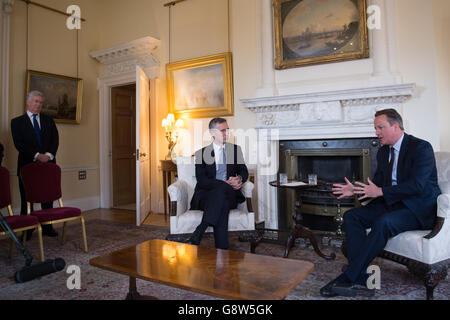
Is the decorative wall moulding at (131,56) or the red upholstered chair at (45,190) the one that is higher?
the decorative wall moulding at (131,56)

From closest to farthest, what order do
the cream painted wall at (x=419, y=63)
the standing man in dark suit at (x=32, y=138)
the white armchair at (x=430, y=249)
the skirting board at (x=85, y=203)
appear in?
the white armchair at (x=430, y=249)
the cream painted wall at (x=419, y=63)
the standing man in dark suit at (x=32, y=138)
the skirting board at (x=85, y=203)

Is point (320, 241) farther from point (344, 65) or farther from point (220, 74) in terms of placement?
point (220, 74)

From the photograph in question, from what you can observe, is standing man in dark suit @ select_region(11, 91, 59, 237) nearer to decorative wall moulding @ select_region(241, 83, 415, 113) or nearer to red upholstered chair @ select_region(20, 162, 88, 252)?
red upholstered chair @ select_region(20, 162, 88, 252)

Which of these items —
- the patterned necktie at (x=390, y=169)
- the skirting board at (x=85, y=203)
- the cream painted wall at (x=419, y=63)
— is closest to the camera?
the patterned necktie at (x=390, y=169)

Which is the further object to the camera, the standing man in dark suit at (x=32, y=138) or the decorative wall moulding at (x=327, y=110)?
the standing man in dark suit at (x=32, y=138)

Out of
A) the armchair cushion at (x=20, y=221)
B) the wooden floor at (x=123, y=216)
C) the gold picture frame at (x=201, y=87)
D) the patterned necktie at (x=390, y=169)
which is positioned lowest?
the wooden floor at (x=123, y=216)

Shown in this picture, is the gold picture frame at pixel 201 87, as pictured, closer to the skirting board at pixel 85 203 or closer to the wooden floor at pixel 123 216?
the wooden floor at pixel 123 216

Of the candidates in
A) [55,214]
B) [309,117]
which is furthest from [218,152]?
[55,214]

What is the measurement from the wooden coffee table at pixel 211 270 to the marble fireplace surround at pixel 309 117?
2.22 m

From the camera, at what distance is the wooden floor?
198 inches

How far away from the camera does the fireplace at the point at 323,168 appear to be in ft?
12.5

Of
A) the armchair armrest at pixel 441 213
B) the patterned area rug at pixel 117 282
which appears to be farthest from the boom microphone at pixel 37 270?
the armchair armrest at pixel 441 213

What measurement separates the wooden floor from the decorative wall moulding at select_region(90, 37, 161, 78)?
8.36ft

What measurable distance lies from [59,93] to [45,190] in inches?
110
